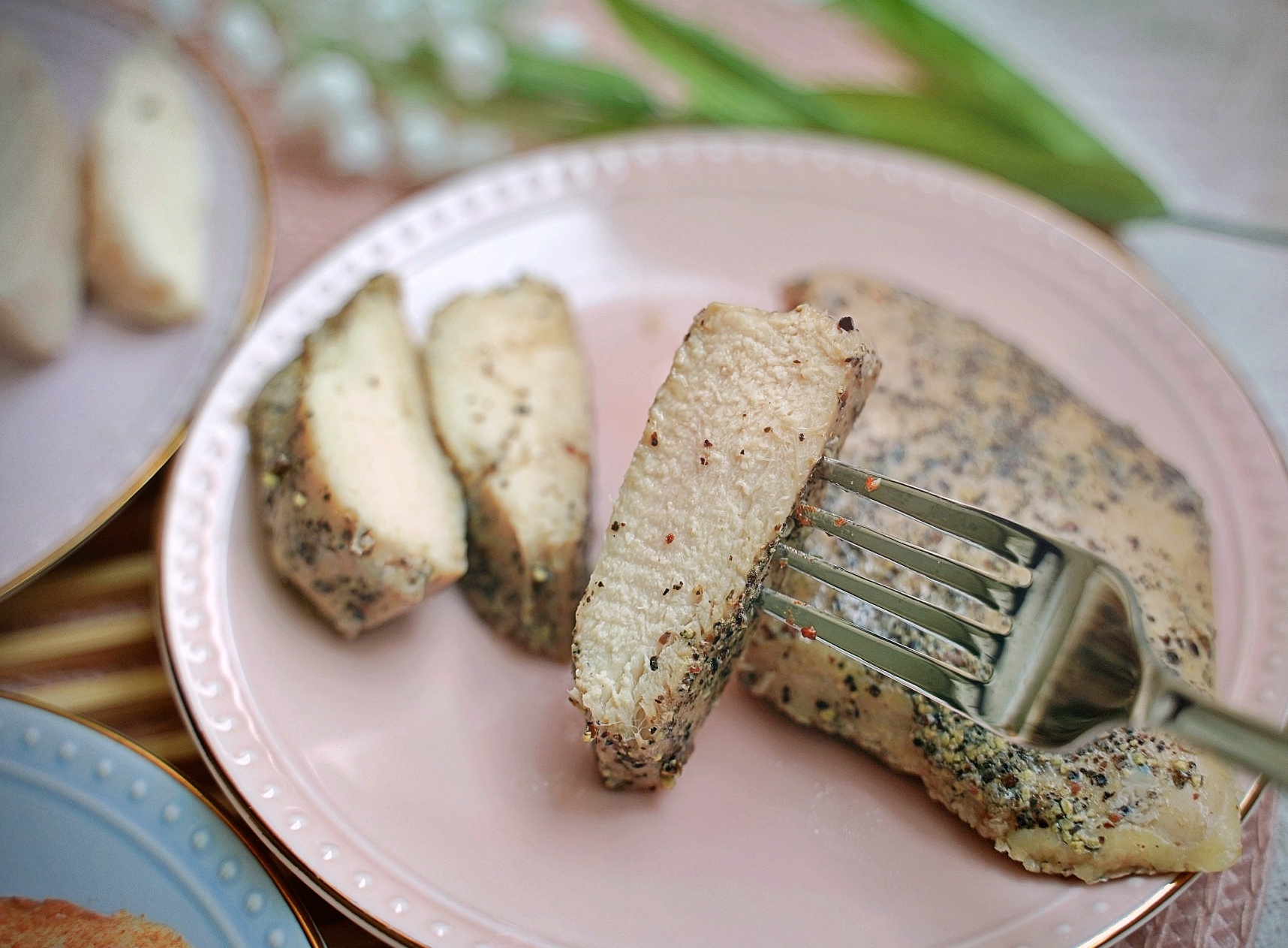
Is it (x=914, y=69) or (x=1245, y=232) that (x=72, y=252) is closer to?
(x=914, y=69)

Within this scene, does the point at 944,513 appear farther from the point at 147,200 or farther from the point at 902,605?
the point at 147,200

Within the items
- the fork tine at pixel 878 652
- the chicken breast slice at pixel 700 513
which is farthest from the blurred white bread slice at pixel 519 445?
the fork tine at pixel 878 652

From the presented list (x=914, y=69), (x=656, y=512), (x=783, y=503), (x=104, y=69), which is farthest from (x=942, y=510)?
(x=104, y=69)

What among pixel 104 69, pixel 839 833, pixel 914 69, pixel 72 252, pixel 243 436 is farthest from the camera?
pixel 914 69

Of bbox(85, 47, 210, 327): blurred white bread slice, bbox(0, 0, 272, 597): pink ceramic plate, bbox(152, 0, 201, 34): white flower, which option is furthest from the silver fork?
bbox(152, 0, 201, 34): white flower

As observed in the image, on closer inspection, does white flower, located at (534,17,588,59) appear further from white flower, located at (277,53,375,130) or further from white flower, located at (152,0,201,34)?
white flower, located at (152,0,201,34)
